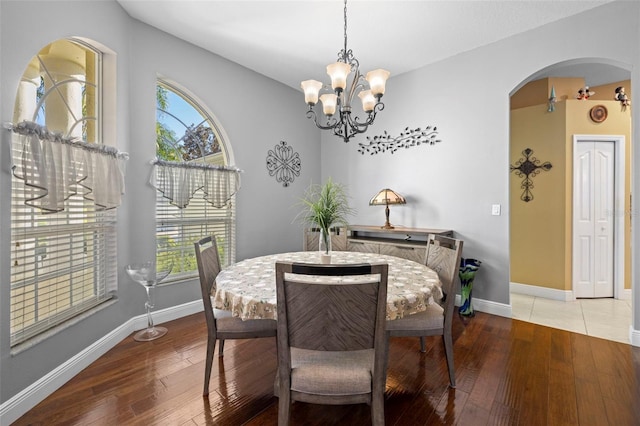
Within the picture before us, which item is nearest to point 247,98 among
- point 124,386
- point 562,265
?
point 124,386

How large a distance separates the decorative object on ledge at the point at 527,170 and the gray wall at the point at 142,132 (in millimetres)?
2816

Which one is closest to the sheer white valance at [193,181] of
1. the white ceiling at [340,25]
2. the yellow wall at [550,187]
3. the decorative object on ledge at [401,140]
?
the white ceiling at [340,25]

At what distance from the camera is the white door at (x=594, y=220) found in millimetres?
3656

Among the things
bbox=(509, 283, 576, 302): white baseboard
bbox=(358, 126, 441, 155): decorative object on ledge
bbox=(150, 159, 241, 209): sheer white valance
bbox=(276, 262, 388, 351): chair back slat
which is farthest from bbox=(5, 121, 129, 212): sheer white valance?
bbox=(509, 283, 576, 302): white baseboard

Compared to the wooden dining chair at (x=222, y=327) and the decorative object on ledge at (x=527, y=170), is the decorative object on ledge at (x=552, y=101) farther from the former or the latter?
the wooden dining chair at (x=222, y=327)

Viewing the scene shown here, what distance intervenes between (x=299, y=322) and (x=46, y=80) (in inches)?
95.0

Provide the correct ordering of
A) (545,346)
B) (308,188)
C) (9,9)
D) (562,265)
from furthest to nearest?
(308,188)
(562,265)
(545,346)
(9,9)

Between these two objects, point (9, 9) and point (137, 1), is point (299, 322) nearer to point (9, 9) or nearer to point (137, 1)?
point (9, 9)

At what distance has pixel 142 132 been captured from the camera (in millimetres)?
2730

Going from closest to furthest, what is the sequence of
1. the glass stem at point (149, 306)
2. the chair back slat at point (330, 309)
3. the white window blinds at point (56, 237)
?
the chair back slat at point (330, 309) → the white window blinds at point (56, 237) → the glass stem at point (149, 306)

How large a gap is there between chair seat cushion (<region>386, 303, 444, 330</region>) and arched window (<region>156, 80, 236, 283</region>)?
2322 mm

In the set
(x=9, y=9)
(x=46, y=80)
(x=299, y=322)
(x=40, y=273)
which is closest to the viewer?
(x=299, y=322)

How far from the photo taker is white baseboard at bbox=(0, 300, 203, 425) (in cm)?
159

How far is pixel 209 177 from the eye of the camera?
3201mm
